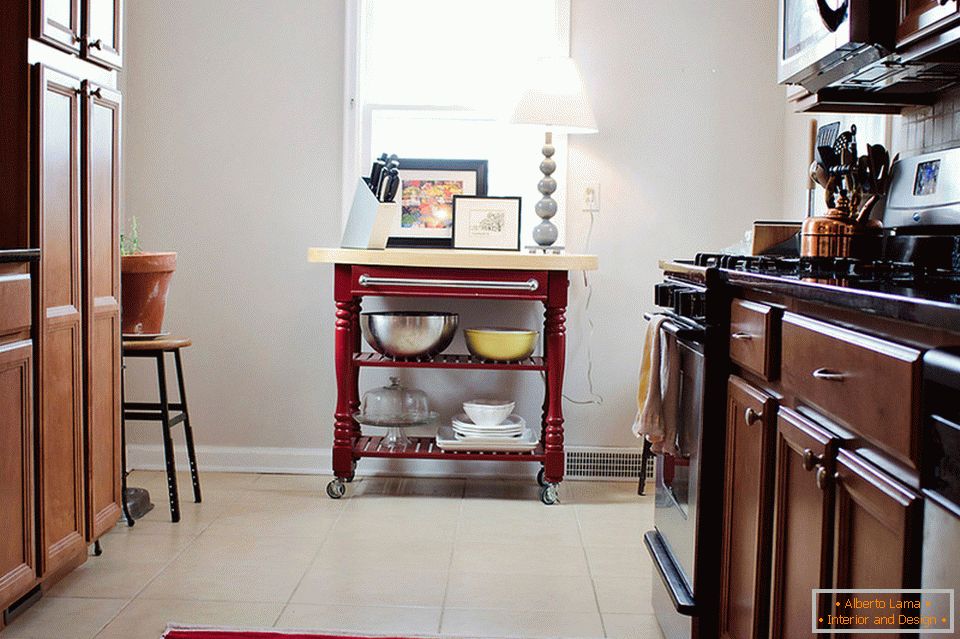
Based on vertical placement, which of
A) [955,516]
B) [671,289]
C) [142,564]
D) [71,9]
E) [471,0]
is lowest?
[142,564]

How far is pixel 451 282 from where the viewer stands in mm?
3785

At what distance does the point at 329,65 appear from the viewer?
4.19m

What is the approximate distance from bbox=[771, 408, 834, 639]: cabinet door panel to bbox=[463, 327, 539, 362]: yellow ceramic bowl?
2170 millimetres

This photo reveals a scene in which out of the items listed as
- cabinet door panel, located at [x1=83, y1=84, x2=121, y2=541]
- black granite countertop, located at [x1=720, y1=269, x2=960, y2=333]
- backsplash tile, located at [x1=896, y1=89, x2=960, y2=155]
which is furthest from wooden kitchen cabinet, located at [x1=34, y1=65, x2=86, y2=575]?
backsplash tile, located at [x1=896, y1=89, x2=960, y2=155]

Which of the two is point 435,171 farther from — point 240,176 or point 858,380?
point 858,380

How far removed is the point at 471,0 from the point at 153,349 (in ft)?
6.08

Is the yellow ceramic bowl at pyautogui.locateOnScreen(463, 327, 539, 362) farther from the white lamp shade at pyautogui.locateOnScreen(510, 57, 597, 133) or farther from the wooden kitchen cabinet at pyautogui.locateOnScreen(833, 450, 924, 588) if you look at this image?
the wooden kitchen cabinet at pyautogui.locateOnScreen(833, 450, 924, 588)

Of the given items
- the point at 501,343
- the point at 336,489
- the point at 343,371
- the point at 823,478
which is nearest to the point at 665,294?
the point at 823,478

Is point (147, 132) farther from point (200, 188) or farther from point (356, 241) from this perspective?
point (356, 241)

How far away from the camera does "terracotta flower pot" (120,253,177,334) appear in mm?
3463

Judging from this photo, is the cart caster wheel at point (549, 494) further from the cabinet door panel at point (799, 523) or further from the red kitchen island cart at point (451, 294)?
the cabinet door panel at point (799, 523)

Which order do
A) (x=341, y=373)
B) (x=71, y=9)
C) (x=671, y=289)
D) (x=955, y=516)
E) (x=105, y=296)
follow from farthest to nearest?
(x=341, y=373), (x=105, y=296), (x=71, y=9), (x=671, y=289), (x=955, y=516)

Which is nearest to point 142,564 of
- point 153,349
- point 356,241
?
point 153,349

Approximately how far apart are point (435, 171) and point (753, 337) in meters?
2.45
